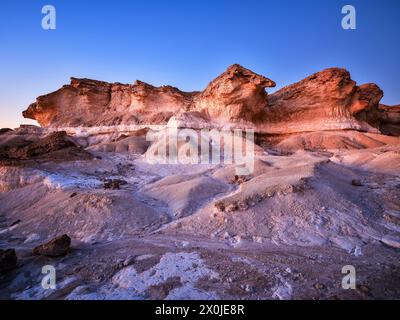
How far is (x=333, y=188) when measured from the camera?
5188 mm

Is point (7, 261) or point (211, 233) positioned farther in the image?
point (211, 233)

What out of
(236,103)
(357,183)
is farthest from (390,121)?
(357,183)

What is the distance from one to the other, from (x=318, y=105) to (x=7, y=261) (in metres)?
16.2

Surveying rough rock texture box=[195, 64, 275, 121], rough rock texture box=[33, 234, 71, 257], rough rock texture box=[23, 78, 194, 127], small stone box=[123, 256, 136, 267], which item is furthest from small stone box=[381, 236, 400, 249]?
rough rock texture box=[23, 78, 194, 127]

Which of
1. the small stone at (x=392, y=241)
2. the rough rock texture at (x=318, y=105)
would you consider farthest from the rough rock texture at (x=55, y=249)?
the rough rock texture at (x=318, y=105)

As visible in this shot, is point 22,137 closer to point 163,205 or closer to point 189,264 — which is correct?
point 163,205

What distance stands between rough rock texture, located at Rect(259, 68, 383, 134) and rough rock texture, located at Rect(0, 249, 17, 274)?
13.9 metres

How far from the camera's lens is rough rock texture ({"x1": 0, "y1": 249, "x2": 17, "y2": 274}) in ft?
9.81

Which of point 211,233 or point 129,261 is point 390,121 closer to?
point 211,233

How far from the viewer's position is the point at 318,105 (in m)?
15.3

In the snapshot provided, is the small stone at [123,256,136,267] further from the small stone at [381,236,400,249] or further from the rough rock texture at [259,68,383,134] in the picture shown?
the rough rock texture at [259,68,383,134]

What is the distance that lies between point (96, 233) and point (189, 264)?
2.11 m

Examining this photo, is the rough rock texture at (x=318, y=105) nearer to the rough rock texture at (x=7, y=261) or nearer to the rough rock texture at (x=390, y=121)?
the rough rock texture at (x=390, y=121)

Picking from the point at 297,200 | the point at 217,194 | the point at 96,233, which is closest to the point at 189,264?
the point at 96,233
